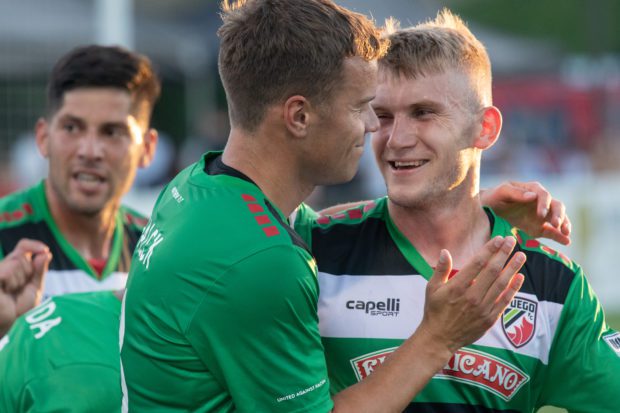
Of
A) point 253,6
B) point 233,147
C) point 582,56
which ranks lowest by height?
point 582,56

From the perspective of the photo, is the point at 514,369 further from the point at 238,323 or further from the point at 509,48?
the point at 509,48

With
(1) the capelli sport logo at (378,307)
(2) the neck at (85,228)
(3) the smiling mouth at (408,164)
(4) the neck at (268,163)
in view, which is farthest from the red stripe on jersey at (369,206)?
(2) the neck at (85,228)

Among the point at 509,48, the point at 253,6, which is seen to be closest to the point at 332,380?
the point at 253,6

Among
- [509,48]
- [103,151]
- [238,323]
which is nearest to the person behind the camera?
[238,323]

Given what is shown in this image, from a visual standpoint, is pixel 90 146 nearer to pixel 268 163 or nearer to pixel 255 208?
pixel 268 163

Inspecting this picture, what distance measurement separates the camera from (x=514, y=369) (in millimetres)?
3664

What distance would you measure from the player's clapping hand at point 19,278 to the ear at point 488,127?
1744 millimetres

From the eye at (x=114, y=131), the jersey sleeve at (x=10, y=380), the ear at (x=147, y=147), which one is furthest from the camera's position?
the ear at (x=147, y=147)

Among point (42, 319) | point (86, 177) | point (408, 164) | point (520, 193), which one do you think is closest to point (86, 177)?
point (86, 177)

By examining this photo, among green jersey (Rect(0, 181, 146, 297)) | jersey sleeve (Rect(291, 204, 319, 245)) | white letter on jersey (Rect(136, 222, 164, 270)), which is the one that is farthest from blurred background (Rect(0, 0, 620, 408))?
white letter on jersey (Rect(136, 222, 164, 270))

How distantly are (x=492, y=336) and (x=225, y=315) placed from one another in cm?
113

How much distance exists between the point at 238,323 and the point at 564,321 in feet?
4.27

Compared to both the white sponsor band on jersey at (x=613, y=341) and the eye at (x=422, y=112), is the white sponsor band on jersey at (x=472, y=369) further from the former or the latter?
the eye at (x=422, y=112)

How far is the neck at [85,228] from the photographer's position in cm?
543
